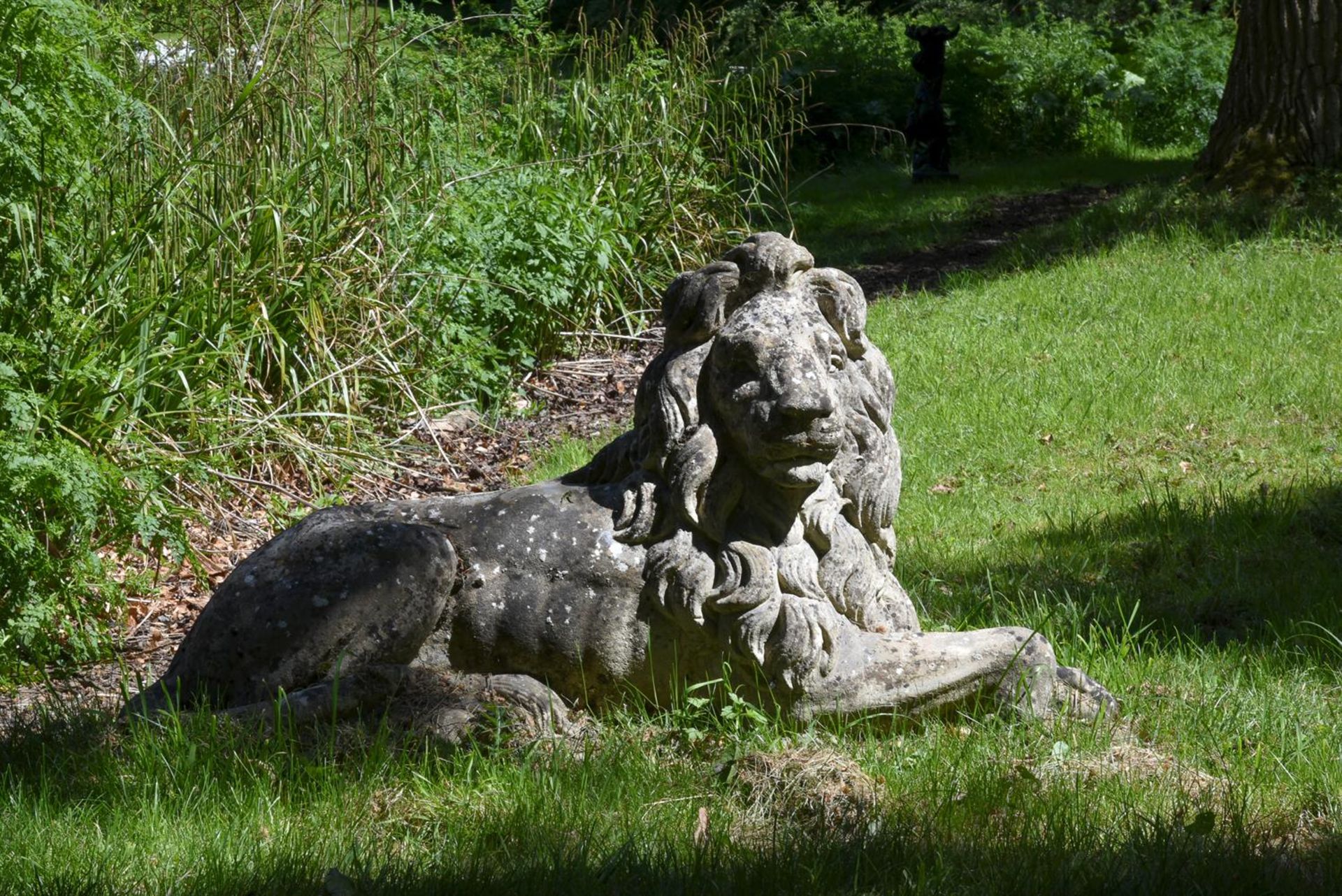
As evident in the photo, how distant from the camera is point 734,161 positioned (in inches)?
421

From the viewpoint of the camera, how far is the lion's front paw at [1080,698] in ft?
12.4

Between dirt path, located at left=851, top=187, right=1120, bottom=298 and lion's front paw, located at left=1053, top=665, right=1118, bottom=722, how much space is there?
7178 mm

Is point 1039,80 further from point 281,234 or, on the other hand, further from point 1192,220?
point 281,234

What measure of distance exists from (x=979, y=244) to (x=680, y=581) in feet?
32.6

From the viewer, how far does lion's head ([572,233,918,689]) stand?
142 inches

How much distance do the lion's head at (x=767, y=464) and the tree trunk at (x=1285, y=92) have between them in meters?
8.47

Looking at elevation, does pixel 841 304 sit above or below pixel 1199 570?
above

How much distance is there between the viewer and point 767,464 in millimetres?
3627

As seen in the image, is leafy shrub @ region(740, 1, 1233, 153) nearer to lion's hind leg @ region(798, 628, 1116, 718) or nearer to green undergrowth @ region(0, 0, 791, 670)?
green undergrowth @ region(0, 0, 791, 670)

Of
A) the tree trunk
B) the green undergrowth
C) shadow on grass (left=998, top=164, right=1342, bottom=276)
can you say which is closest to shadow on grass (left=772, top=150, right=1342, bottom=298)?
shadow on grass (left=998, top=164, right=1342, bottom=276)

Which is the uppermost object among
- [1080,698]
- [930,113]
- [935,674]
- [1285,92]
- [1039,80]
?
[1039,80]

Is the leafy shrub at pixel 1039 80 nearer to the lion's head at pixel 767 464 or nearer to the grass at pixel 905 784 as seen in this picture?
the grass at pixel 905 784

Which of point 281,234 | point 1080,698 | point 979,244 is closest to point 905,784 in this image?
point 1080,698

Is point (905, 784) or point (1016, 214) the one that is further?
point (1016, 214)
